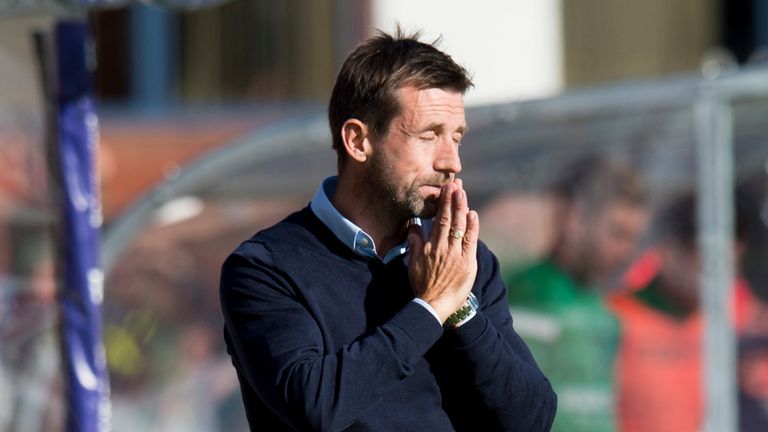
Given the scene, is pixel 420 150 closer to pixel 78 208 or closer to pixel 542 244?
pixel 78 208

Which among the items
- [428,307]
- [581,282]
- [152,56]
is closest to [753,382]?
[581,282]

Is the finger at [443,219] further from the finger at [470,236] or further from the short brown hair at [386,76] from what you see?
the short brown hair at [386,76]

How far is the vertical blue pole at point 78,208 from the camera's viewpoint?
411 centimetres

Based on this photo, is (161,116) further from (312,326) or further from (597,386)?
(312,326)

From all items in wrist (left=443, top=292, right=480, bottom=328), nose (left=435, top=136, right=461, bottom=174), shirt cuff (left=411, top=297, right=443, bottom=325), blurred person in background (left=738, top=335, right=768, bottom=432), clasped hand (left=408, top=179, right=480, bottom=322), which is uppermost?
nose (left=435, top=136, right=461, bottom=174)

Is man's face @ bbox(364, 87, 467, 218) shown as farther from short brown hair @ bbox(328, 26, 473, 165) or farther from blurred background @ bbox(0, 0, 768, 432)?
blurred background @ bbox(0, 0, 768, 432)

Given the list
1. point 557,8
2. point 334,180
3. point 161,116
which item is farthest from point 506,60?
point 334,180

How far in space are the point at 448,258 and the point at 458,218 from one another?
7 cm

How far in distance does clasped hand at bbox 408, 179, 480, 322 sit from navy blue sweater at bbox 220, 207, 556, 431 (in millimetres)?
44

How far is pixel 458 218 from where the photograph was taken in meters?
2.38

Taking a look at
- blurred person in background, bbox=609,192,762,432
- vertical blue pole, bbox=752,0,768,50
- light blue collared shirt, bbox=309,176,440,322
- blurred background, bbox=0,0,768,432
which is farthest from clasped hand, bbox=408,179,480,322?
vertical blue pole, bbox=752,0,768,50

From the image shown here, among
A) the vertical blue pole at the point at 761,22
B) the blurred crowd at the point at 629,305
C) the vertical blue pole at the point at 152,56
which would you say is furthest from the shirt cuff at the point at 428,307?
the vertical blue pole at the point at 761,22

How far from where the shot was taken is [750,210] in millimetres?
4922

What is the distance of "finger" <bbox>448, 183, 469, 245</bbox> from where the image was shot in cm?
238
